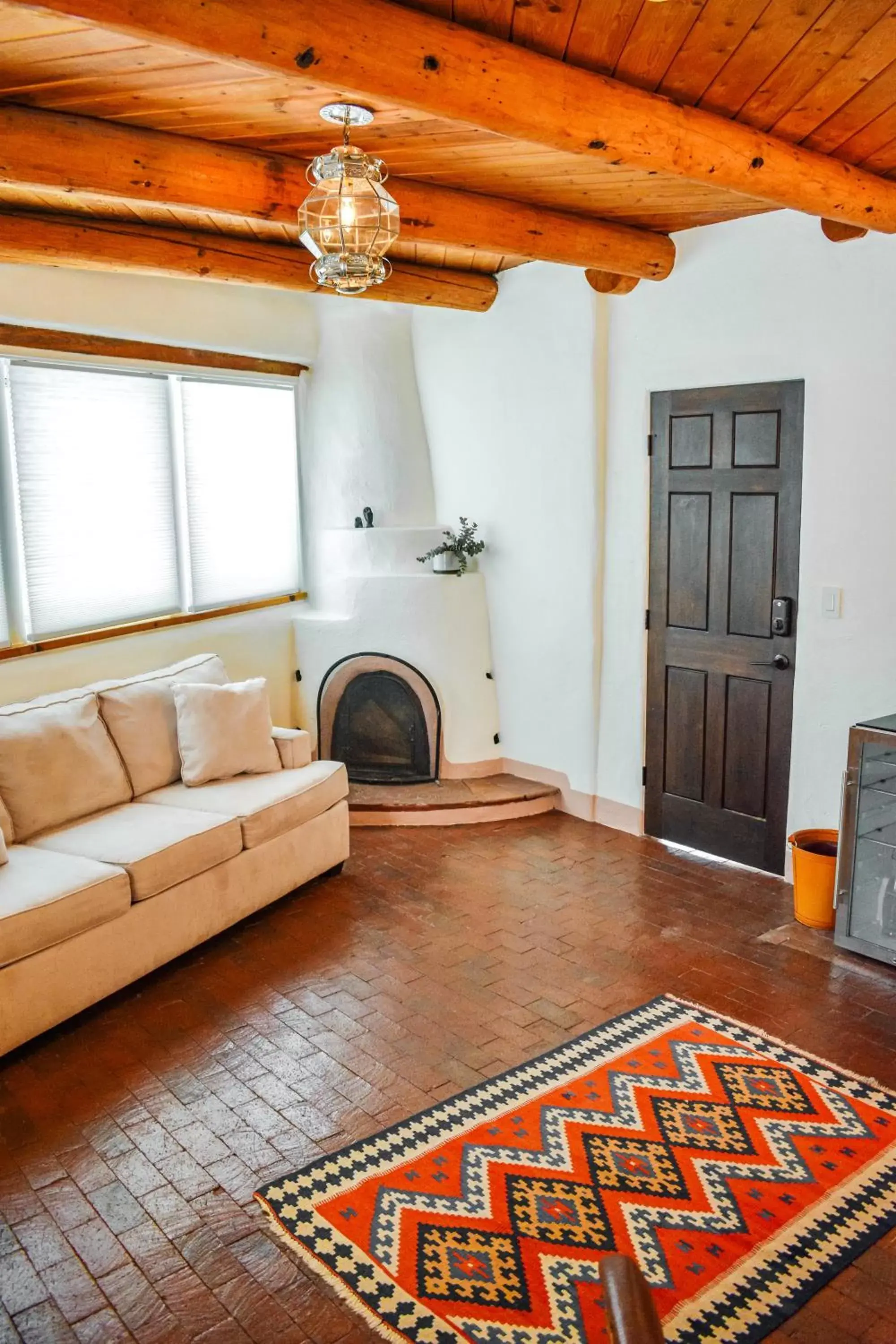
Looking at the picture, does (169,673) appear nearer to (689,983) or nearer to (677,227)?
(689,983)

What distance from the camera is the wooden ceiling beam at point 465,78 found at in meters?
2.10

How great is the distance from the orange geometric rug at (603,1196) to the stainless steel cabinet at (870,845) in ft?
2.56

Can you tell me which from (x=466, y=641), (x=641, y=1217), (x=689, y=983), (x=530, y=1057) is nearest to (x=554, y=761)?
(x=466, y=641)

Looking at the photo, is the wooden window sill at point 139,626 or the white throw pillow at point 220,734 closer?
the white throw pillow at point 220,734

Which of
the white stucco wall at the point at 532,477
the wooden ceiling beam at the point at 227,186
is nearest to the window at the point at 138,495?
the white stucco wall at the point at 532,477

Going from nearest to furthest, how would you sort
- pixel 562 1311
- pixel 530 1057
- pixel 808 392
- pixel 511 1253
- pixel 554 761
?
pixel 562 1311 → pixel 511 1253 → pixel 530 1057 → pixel 808 392 → pixel 554 761

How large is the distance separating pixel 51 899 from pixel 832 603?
3.17m

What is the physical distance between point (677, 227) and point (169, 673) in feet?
9.84

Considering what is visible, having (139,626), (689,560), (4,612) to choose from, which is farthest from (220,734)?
(689,560)

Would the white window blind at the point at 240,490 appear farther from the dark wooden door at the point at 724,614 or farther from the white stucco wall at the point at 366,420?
the dark wooden door at the point at 724,614

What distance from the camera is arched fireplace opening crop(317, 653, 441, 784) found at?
19.2 feet

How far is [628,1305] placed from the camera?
49.6 inches

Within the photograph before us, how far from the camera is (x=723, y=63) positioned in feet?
8.62

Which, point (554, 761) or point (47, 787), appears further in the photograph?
point (554, 761)
